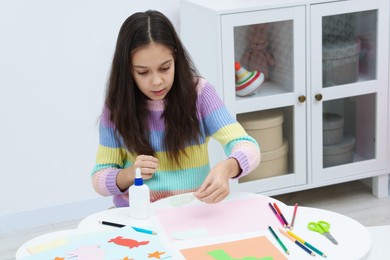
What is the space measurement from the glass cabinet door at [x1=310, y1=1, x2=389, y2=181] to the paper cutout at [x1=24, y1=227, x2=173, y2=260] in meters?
1.48

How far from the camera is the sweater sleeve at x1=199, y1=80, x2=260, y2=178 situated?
1.83 metres

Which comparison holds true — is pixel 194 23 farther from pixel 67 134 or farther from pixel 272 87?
pixel 67 134

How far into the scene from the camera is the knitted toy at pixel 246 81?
2.73 meters

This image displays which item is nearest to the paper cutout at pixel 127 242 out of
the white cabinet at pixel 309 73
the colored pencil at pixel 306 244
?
the colored pencil at pixel 306 244

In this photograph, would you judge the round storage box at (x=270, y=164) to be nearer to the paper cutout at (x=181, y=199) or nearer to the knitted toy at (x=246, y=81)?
the knitted toy at (x=246, y=81)

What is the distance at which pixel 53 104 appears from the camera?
2.86 meters

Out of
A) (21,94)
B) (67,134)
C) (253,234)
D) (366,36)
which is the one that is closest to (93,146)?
(67,134)

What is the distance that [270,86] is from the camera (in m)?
2.82

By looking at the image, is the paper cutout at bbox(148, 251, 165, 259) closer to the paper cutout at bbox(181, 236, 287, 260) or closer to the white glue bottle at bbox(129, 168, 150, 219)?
the paper cutout at bbox(181, 236, 287, 260)

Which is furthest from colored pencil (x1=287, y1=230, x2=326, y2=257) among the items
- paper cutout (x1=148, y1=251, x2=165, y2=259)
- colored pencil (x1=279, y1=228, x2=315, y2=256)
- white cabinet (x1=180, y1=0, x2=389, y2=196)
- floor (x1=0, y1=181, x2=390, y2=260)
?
floor (x1=0, y1=181, x2=390, y2=260)

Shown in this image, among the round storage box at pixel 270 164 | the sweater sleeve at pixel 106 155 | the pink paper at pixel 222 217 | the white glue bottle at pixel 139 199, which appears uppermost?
the sweater sleeve at pixel 106 155

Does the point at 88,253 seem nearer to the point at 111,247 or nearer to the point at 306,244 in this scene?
the point at 111,247

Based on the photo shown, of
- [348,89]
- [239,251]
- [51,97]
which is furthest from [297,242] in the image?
[51,97]

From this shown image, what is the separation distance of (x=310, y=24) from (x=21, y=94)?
1192mm
